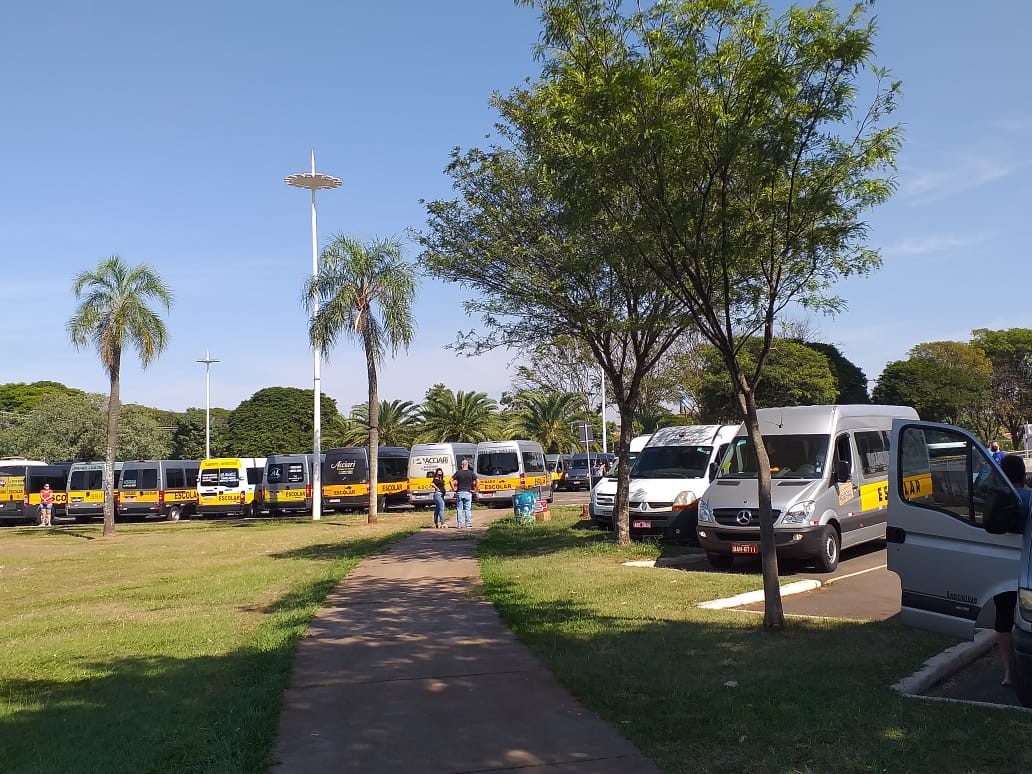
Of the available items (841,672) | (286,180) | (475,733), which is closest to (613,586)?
(841,672)

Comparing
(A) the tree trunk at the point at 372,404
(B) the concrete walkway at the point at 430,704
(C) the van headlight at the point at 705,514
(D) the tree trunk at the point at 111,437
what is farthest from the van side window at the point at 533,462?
(B) the concrete walkway at the point at 430,704

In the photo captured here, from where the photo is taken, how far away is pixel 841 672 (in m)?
6.73

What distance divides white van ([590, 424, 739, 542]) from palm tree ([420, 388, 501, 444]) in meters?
37.4

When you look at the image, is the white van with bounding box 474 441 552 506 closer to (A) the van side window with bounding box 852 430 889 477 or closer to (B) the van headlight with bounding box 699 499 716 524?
(A) the van side window with bounding box 852 430 889 477

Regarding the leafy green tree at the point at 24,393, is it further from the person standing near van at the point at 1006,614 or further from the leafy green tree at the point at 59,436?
the person standing near van at the point at 1006,614

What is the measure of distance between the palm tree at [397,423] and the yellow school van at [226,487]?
2003 centimetres

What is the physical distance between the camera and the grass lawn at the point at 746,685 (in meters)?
4.99

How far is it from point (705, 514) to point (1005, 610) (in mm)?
6847

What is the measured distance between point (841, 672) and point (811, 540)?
599 centimetres

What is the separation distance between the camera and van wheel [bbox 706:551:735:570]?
1345cm

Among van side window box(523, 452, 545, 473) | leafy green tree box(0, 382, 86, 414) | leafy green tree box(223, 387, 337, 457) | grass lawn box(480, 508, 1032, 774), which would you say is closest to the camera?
grass lawn box(480, 508, 1032, 774)

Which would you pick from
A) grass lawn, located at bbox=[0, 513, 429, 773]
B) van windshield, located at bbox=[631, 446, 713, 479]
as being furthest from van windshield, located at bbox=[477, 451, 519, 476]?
van windshield, located at bbox=[631, 446, 713, 479]

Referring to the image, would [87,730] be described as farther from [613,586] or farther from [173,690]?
[613,586]

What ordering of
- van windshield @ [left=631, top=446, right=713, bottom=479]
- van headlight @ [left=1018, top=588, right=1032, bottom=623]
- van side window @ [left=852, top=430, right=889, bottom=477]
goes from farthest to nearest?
van windshield @ [left=631, top=446, right=713, bottom=479], van side window @ [left=852, top=430, right=889, bottom=477], van headlight @ [left=1018, top=588, right=1032, bottom=623]
